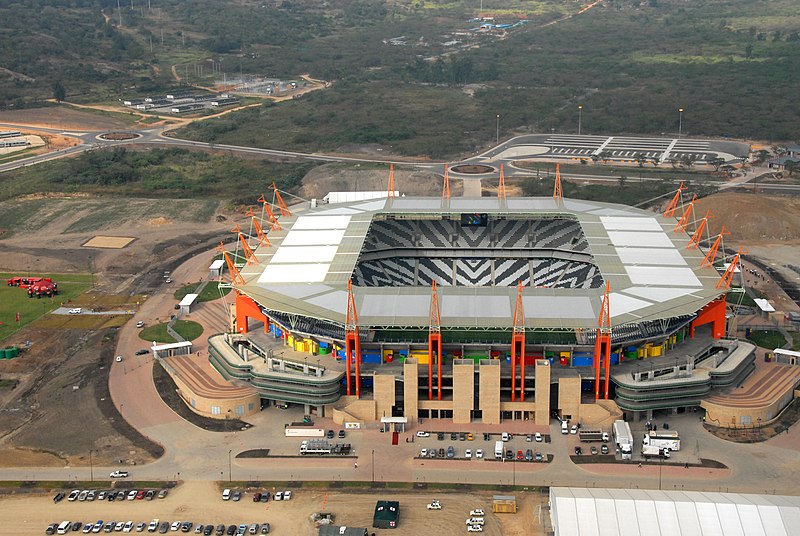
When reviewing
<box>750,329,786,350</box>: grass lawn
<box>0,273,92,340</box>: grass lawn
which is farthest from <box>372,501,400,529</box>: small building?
<box>0,273,92,340</box>: grass lawn

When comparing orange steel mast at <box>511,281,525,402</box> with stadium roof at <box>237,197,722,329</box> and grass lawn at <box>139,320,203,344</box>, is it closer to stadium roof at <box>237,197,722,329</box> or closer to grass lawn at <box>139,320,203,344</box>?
stadium roof at <box>237,197,722,329</box>

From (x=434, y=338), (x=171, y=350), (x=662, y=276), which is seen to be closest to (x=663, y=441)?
(x=662, y=276)

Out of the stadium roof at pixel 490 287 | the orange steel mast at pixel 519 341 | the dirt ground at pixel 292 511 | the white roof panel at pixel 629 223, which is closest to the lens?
the dirt ground at pixel 292 511

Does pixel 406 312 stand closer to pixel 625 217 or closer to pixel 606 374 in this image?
pixel 606 374

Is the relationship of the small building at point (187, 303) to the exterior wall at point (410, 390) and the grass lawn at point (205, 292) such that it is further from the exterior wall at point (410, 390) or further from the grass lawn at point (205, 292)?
the exterior wall at point (410, 390)

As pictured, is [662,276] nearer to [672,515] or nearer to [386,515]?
[672,515]

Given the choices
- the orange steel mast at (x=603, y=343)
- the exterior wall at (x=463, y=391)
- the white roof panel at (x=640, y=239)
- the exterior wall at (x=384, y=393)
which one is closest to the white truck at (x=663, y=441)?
the orange steel mast at (x=603, y=343)
